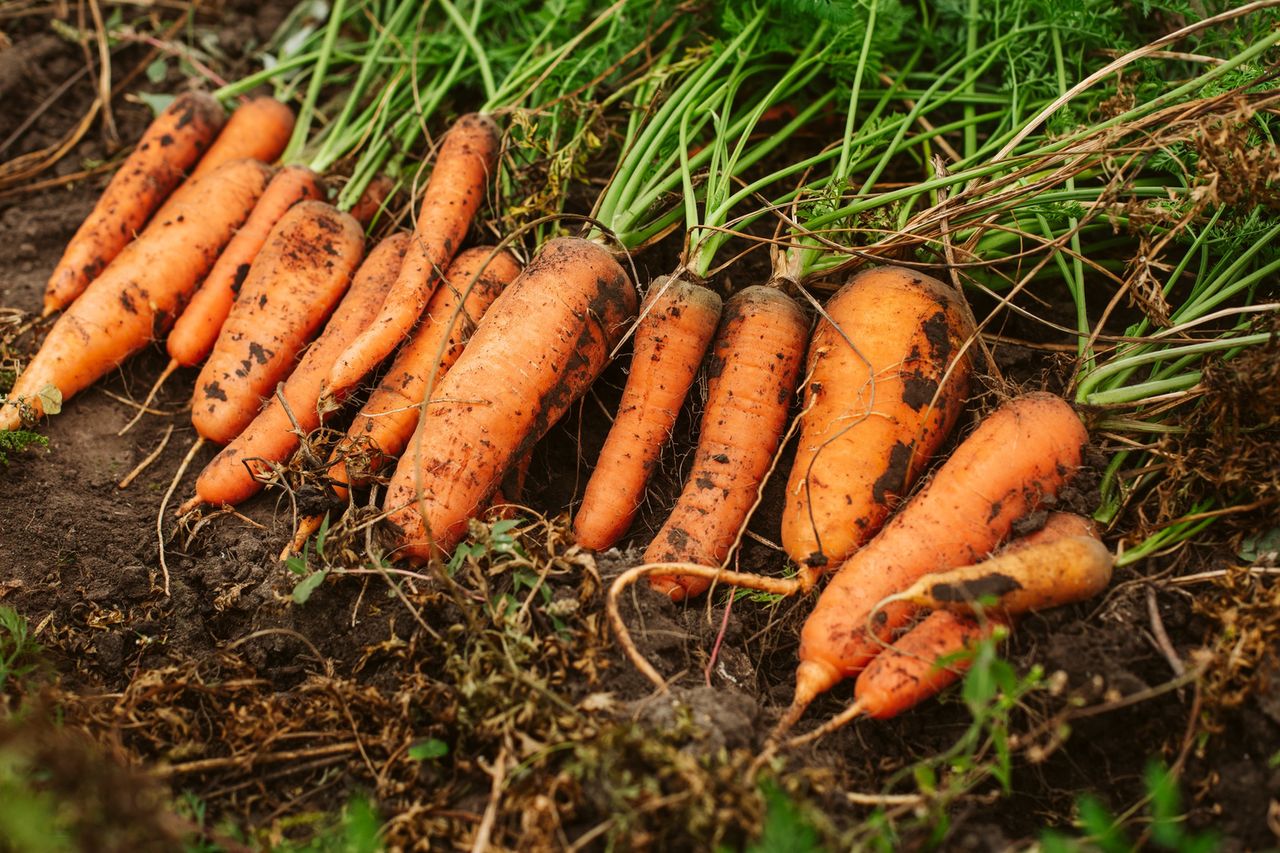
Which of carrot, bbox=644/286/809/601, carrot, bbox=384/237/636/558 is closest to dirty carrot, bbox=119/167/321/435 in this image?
carrot, bbox=384/237/636/558

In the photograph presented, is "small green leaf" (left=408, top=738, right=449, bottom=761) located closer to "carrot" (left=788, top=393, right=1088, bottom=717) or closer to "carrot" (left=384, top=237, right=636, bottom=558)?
"carrot" (left=384, top=237, right=636, bottom=558)

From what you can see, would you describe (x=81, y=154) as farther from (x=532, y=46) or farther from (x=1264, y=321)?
(x=1264, y=321)

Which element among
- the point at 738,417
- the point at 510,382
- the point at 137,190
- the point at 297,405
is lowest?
the point at 738,417

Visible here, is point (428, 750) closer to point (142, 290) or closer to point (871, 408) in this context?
point (871, 408)

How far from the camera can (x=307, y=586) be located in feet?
7.73

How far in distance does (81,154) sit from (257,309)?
1612mm

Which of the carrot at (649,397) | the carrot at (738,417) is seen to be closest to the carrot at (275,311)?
the carrot at (649,397)

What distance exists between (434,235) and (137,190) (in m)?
1.47

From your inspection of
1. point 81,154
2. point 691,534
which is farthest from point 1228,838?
point 81,154

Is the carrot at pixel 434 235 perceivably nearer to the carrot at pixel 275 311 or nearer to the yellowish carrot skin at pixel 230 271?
the carrot at pixel 275 311

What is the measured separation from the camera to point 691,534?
2.64 meters

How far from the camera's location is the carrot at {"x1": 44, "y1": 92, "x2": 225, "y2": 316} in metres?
3.59

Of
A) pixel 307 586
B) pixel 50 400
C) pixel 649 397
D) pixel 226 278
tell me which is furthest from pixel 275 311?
pixel 649 397

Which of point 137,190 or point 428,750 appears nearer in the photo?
point 428,750
